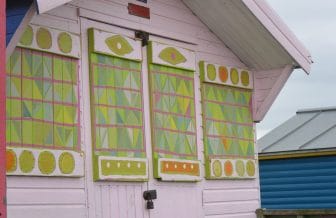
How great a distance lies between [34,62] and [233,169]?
10.3 feet

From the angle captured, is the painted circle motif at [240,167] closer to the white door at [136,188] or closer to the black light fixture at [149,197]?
the white door at [136,188]

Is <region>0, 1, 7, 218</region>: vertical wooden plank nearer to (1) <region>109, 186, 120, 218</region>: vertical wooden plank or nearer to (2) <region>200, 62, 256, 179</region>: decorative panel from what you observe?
(1) <region>109, 186, 120, 218</region>: vertical wooden plank

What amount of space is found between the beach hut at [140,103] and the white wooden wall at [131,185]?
0.01 metres

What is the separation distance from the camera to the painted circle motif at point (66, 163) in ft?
19.5

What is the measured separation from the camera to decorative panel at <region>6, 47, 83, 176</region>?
5605 mm

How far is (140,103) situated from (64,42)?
111cm

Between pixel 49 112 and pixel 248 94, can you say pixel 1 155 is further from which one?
pixel 248 94

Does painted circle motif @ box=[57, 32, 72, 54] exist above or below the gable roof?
below

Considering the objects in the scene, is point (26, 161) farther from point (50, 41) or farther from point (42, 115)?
point (50, 41)

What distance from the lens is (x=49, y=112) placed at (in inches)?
235

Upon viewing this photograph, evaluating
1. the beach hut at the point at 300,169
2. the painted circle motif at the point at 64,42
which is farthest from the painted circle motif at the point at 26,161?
the beach hut at the point at 300,169

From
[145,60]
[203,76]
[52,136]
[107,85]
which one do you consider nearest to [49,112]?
[52,136]

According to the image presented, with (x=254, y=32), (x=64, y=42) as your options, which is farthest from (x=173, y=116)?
(x=64, y=42)

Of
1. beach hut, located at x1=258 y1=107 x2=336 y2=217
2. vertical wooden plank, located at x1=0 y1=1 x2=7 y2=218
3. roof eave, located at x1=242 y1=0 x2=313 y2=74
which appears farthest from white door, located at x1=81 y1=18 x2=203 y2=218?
beach hut, located at x1=258 y1=107 x2=336 y2=217
